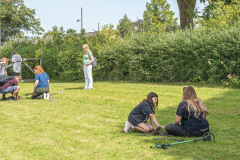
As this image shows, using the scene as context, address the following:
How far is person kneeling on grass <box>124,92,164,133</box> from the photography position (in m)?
6.86

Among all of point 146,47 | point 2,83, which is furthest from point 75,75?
point 2,83

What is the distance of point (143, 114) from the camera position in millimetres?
7066

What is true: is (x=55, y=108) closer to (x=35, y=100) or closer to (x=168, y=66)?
(x=35, y=100)

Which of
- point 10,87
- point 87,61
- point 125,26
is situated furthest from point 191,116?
point 125,26

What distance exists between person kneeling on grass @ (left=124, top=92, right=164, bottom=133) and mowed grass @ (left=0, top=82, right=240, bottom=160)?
18 centimetres

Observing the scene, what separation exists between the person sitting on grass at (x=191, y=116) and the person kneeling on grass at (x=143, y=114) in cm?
52

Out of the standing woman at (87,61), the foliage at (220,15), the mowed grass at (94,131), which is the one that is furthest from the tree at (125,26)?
the mowed grass at (94,131)

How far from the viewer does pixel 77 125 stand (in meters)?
7.84

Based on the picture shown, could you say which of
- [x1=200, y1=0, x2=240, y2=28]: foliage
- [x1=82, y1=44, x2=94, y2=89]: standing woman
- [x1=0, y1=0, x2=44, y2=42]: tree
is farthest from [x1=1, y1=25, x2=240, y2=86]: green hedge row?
[x1=0, y1=0, x2=44, y2=42]: tree

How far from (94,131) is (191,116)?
2224 mm

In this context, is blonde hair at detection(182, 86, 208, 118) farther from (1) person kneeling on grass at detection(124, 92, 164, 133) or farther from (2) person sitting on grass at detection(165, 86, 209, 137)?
(1) person kneeling on grass at detection(124, 92, 164, 133)

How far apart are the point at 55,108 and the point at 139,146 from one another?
203 inches

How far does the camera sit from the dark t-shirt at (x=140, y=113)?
6852 mm

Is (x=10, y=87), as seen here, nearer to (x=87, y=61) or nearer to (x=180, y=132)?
(x=87, y=61)
